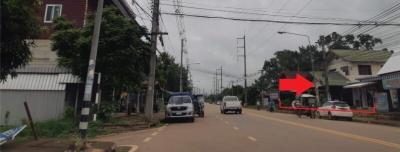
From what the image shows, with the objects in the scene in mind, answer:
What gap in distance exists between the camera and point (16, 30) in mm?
10641

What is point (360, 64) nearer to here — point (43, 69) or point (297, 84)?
point (297, 84)

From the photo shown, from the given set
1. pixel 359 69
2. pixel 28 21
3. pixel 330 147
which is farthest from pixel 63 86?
pixel 359 69

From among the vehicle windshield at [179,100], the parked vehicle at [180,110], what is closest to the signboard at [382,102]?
the vehicle windshield at [179,100]

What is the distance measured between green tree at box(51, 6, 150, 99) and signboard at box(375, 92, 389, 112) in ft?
67.4

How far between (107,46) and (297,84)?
35959mm

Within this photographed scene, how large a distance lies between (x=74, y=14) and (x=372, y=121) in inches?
893

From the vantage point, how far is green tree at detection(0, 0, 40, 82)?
10.4 meters

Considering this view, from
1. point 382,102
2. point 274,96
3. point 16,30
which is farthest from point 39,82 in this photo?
point 274,96

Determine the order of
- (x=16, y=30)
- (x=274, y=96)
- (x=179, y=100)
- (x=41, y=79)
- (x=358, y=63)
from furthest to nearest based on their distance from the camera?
(x=274, y=96) → (x=358, y=63) → (x=179, y=100) → (x=41, y=79) → (x=16, y=30)

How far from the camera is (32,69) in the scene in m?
25.9

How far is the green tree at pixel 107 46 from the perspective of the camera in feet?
76.9

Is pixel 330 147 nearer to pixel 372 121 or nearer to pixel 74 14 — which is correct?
pixel 372 121

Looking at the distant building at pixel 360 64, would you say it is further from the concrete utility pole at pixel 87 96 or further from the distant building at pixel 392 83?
the concrete utility pole at pixel 87 96

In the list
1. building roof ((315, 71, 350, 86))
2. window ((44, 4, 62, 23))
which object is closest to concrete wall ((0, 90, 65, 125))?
window ((44, 4, 62, 23))
